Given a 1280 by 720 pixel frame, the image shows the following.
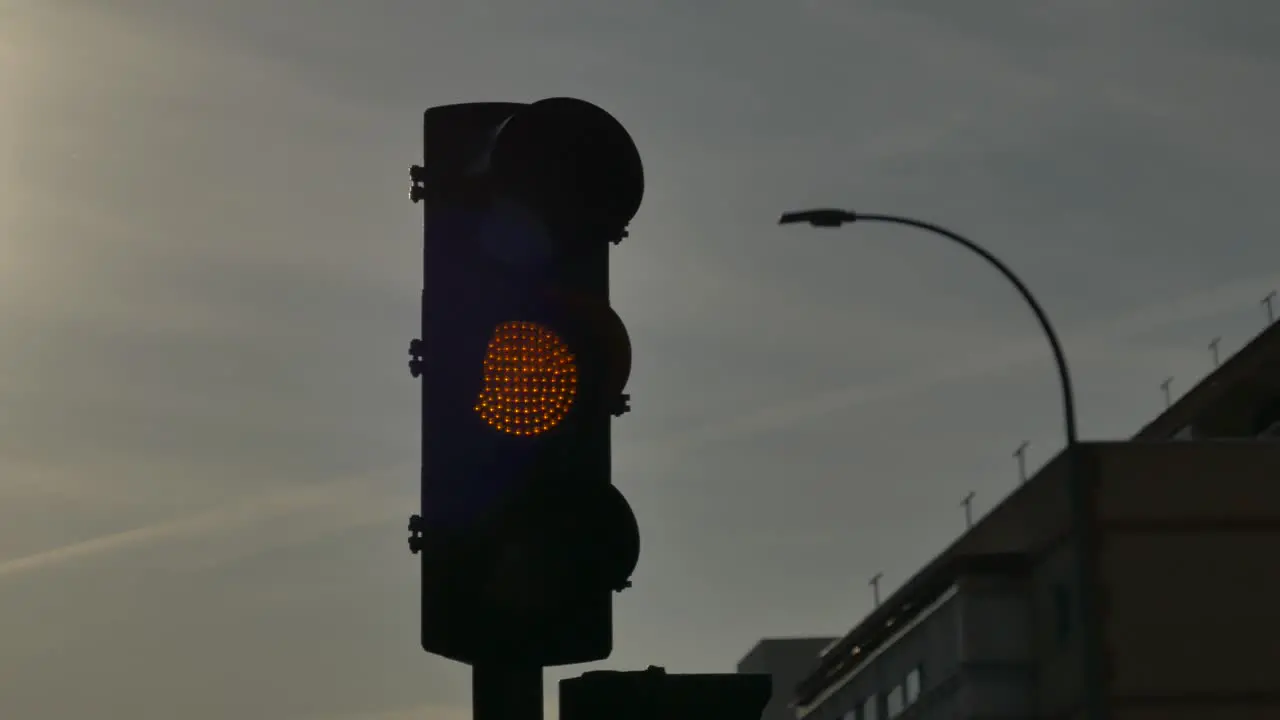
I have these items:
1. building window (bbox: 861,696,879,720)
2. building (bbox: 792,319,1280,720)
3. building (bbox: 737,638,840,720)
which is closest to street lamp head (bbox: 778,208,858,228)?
building (bbox: 792,319,1280,720)

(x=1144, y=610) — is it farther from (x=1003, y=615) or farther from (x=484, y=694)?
(x=484, y=694)

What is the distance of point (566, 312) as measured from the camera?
3.92m

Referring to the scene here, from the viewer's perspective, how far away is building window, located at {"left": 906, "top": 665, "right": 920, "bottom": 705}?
70875 mm

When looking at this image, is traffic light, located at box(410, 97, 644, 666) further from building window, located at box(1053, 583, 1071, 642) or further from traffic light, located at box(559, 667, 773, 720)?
building window, located at box(1053, 583, 1071, 642)

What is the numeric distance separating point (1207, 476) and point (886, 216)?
127ft

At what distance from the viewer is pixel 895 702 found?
2901 inches

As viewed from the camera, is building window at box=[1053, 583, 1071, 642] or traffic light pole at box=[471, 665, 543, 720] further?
building window at box=[1053, 583, 1071, 642]

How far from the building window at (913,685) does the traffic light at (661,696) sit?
2680 inches

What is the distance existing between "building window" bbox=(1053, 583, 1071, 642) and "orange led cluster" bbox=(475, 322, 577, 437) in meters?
59.5

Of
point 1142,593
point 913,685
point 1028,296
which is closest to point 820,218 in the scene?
point 1028,296

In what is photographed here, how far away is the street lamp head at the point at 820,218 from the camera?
23.3 meters

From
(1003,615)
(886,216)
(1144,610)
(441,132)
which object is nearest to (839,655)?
(1003,615)

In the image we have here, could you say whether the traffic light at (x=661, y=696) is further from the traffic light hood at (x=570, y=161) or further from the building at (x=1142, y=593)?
the building at (x=1142, y=593)

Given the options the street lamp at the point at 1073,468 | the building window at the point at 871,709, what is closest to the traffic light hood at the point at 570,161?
the street lamp at the point at 1073,468
